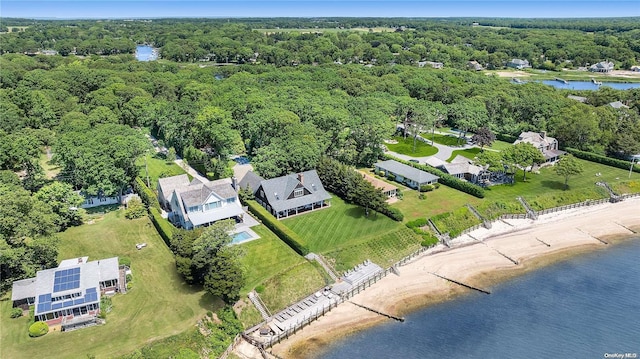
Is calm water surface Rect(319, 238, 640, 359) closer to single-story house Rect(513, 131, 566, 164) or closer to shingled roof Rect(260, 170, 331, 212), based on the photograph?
shingled roof Rect(260, 170, 331, 212)

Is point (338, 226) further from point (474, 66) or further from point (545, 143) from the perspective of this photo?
point (474, 66)

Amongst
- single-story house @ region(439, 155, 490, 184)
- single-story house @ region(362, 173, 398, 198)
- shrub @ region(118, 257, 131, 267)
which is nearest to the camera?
shrub @ region(118, 257, 131, 267)

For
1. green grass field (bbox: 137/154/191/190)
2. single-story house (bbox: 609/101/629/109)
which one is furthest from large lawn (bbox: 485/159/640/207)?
green grass field (bbox: 137/154/191/190)

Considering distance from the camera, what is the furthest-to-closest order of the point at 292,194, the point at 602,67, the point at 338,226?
1. the point at 602,67
2. the point at 292,194
3. the point at 338,226

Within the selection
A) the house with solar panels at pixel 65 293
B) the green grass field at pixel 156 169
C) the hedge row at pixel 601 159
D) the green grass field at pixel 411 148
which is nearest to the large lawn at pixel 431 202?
the green grass field at pixel 411 148

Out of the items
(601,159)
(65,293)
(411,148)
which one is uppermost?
(601,159)

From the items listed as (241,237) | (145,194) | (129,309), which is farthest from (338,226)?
(145,194)

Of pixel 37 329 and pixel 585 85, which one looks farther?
pixel 585 85
